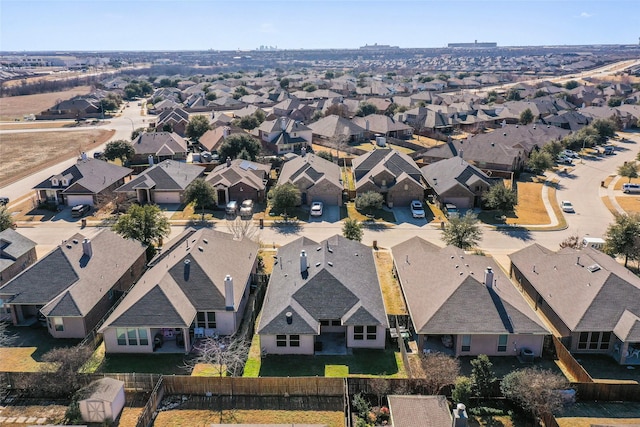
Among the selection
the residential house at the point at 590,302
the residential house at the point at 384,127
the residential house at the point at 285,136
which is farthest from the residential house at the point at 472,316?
the residential house at the point at 384,127

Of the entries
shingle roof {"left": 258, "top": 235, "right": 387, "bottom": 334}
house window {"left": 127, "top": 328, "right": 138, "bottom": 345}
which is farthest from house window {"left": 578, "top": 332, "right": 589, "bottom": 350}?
house window {"left": 127, "top": 328, "right": 138, "bottom": 345}

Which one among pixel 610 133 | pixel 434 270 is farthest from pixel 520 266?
pixel 610 133

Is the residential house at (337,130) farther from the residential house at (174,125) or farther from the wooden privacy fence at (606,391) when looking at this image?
the wooden privacy fence at (606,391)

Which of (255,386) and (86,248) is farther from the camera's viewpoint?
(86,248)

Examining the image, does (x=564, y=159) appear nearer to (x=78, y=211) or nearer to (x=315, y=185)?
(x=315, y=185)

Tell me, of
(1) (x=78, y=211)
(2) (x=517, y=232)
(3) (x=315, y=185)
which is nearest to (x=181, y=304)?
→ (3) (x=315, y=185)

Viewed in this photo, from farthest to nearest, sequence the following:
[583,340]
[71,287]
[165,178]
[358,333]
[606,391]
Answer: [165,178] → [71,287] → [358,333] → [583,340] → [606,391]
